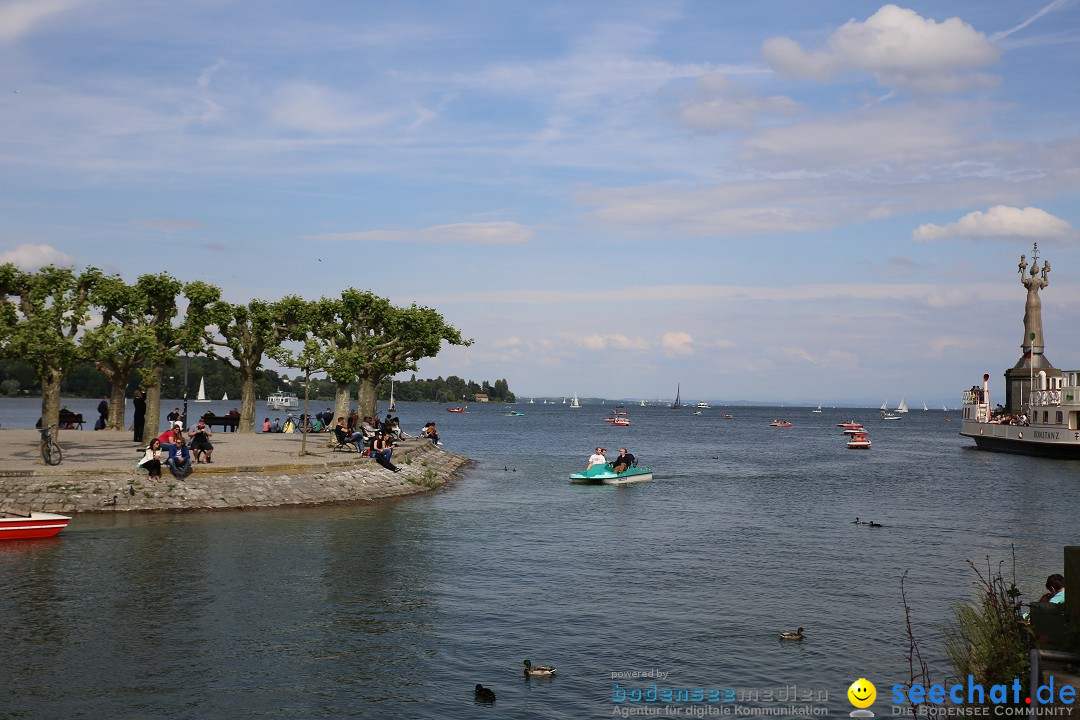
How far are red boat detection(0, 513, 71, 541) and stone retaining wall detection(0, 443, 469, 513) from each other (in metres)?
2.90

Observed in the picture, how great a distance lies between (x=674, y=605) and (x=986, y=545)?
696 inches

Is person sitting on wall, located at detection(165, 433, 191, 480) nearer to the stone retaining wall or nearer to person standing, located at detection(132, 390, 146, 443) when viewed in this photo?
the stone retaining wall

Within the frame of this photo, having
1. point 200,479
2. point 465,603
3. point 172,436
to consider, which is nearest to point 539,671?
point 465,603

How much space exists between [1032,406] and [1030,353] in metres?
10.9

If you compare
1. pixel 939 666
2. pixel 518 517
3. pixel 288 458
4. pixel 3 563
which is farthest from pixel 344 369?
Answer: pixel 939 666

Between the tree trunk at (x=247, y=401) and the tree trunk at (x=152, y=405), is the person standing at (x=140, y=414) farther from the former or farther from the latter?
the tree trunk at (x=247, y=401)

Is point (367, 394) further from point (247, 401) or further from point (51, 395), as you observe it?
point (51, 395)

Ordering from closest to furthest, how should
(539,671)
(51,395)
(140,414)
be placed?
(539,671) < (51,395) < (140,414)

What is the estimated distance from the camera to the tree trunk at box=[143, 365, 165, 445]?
141 feet

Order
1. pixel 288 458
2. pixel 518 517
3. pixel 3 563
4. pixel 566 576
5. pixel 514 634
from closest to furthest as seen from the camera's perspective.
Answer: pixel 514 634 < pixel 3 563 < pixel 566 576 < pixel 518 517 < pixel 288 458

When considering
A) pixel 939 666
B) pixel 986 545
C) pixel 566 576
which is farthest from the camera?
pixel 986 545

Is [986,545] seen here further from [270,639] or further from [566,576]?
[270,639]

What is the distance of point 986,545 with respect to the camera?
3381 centimetres

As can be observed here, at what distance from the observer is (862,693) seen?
52.5 feet
